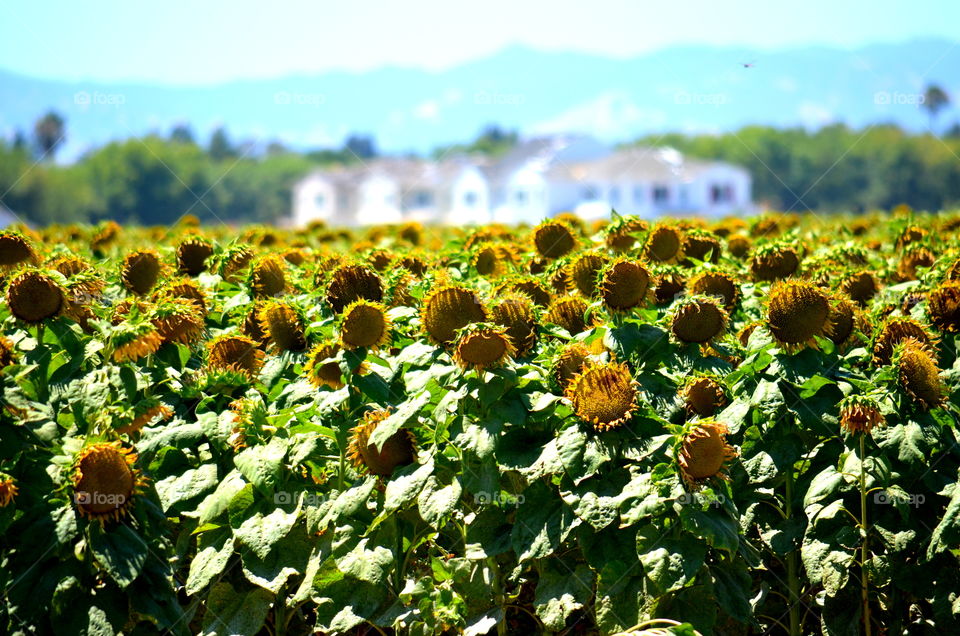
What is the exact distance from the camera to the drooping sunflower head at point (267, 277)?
17.6 ft

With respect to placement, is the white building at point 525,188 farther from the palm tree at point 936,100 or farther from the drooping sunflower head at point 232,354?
the drooping sunflower head at point 232,354

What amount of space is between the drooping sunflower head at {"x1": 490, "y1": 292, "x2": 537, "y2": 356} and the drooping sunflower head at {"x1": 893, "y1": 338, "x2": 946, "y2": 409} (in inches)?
56.1

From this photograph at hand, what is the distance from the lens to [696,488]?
3.88 metres

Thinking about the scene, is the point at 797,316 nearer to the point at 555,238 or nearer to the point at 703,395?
the point at 703,395

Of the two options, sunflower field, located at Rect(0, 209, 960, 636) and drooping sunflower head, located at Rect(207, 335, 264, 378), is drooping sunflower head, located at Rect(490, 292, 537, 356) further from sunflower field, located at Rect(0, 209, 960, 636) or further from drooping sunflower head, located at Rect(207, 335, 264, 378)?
drooping sunflower head, located at Rect(207, 335, 264, 378)

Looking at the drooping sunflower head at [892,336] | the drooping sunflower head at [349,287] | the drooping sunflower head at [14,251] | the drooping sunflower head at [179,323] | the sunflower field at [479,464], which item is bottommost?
the sunflower field at [479,464]

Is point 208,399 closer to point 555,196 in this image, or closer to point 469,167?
point 555,196

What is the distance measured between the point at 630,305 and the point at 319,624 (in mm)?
1770

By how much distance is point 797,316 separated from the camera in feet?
14.6

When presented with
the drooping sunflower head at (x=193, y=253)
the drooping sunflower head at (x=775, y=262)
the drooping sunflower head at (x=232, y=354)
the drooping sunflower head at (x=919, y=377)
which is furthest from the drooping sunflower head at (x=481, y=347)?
the drooping sunflower head at (x=193, y=253)

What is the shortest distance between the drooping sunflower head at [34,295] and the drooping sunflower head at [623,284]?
2242mm

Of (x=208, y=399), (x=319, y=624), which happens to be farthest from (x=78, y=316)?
(x=319, y=624)

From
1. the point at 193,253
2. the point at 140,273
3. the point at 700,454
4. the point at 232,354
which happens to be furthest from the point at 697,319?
the point at 193,253

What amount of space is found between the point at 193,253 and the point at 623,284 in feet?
9.58
